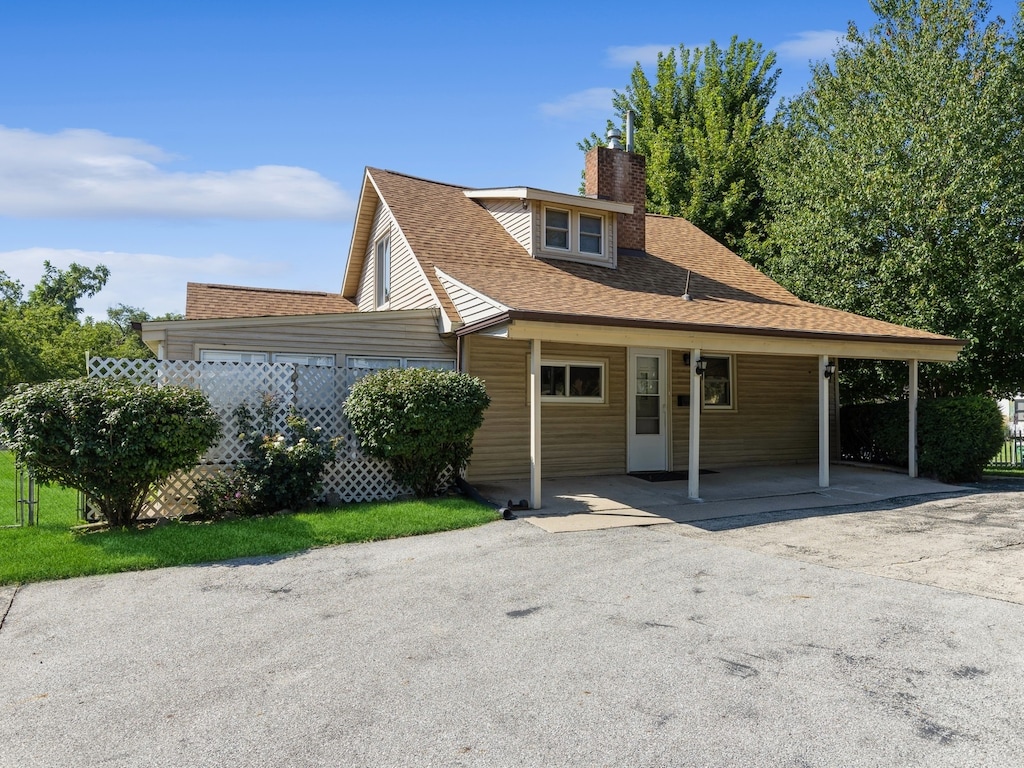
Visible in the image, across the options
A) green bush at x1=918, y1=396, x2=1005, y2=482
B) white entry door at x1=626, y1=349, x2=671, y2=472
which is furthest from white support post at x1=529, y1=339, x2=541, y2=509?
green bush at x1=918, y1=396, x2=1005, y2=482

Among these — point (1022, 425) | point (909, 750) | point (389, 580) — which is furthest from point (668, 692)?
point (1022, 425)

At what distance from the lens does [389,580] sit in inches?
246

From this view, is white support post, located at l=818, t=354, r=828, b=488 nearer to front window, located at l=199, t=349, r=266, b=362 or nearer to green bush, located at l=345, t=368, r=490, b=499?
green bush, located at l=345, t=368, r=490, b=499

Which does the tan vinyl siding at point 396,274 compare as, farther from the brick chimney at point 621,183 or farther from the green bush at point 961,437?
the green bush at point 961,437

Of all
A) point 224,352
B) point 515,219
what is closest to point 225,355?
point 224,352

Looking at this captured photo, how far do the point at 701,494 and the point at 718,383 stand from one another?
403 centimetres

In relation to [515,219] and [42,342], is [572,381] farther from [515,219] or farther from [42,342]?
[42,342]

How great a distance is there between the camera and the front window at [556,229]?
14.4m

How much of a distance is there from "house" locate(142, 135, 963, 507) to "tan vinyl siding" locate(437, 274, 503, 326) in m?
0.04

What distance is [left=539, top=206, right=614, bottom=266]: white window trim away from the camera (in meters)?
14.3

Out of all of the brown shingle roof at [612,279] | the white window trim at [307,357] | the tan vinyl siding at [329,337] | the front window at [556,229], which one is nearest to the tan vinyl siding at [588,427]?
the brown shingle roof at [612,279]

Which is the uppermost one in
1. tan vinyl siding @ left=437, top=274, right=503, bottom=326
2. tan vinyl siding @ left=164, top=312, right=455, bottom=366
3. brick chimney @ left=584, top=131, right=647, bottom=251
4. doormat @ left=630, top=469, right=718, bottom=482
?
brick chimney @ left=584, top=131, right=647, bottom=251

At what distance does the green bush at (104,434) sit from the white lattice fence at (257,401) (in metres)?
0.58

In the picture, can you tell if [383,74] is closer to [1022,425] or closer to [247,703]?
[247,703]
